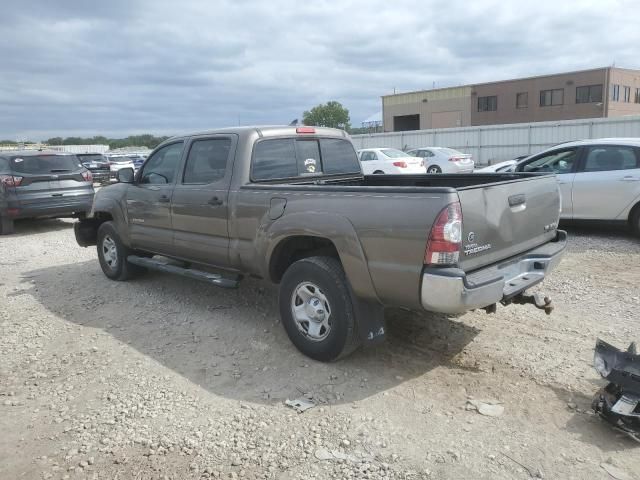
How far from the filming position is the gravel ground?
121 inches

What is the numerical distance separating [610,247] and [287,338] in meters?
5.59

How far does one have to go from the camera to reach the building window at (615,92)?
45.8 meters

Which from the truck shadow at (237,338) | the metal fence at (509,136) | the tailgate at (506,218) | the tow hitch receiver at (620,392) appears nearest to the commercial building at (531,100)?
the metal fence at (509,136)

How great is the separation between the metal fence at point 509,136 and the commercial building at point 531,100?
863 inches

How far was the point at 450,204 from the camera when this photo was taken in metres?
3.30

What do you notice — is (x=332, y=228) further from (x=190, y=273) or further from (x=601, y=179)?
(x=601, y=179)

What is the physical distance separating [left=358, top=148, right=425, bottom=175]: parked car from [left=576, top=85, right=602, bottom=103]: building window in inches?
1343

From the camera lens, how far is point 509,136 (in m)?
28.2

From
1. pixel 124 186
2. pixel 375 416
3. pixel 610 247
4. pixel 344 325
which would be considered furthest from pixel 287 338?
pixel 610 247

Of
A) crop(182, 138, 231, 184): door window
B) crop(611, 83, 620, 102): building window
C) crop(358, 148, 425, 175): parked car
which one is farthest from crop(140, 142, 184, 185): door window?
crop(611, 83, 620, 102): building window

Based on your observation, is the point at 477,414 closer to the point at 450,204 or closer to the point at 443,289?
the point at 443,289

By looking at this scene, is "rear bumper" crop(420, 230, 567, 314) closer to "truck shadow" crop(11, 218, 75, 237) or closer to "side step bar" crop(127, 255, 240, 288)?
"side step bar" crop(127, 255, 240, 288)

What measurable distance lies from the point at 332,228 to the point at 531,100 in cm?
5105

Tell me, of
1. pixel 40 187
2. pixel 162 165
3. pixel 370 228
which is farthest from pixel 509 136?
pixel 370 228
